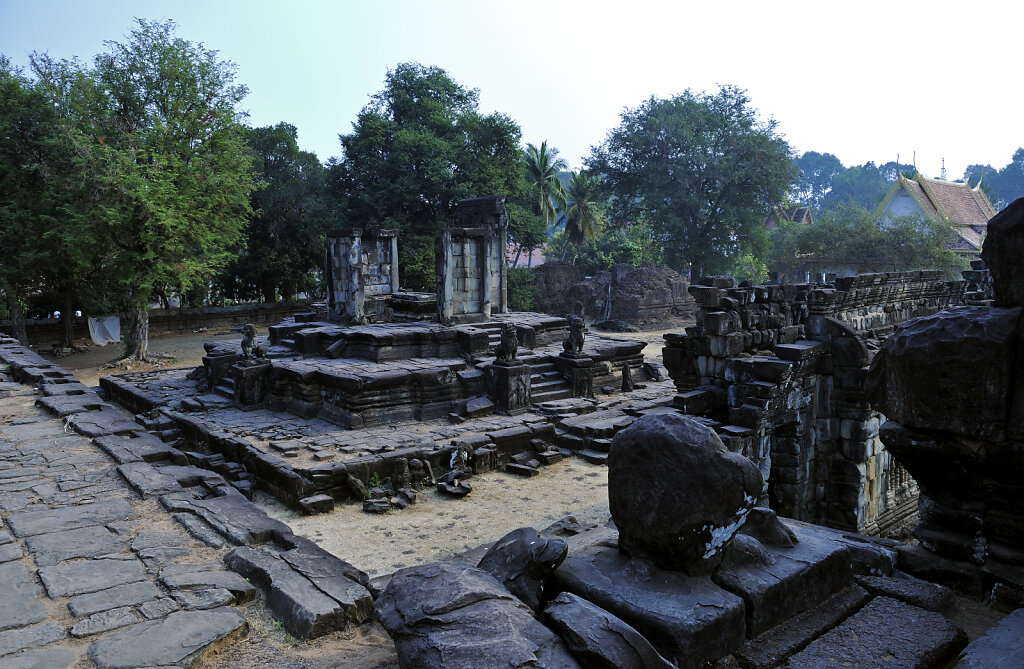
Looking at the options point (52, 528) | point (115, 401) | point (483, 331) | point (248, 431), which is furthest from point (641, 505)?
point (115, 401)

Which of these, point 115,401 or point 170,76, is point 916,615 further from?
point 170,76

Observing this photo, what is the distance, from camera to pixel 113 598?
12.0 ft

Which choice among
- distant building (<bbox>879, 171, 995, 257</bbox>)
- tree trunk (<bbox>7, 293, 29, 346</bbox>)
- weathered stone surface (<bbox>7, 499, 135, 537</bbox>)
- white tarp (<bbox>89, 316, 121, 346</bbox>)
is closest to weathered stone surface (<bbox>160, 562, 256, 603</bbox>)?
weathered stone surface (<bbox>7, 499, 135, 537</bbox>)

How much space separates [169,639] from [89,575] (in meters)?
1.17

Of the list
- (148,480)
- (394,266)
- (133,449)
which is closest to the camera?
(148,480)

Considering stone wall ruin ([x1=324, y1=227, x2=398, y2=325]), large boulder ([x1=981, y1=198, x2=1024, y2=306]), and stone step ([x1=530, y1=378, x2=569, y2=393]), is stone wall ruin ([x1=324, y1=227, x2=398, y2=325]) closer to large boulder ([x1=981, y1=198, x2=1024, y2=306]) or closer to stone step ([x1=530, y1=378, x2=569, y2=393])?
stone step ([x1=530, y1=378, x2=569, y2=393])

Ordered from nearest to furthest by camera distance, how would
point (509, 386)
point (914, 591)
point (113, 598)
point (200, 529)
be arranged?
point (914, 591) < point (113, 598) < point (200, 529) < point (509, 386)

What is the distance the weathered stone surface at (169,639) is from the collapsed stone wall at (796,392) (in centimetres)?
518

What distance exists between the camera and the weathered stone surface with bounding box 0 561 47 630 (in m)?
3.40

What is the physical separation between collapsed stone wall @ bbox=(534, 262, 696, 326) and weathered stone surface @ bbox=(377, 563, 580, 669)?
24.1 m

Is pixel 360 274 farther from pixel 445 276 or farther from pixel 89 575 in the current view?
pixel 89 575

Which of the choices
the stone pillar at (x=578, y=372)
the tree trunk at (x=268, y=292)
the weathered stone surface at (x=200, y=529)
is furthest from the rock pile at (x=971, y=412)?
the tree trunk at (x=268, y=292)

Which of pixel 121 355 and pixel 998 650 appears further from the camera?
pixel 121 355

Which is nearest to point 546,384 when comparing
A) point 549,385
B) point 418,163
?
point 549,385
